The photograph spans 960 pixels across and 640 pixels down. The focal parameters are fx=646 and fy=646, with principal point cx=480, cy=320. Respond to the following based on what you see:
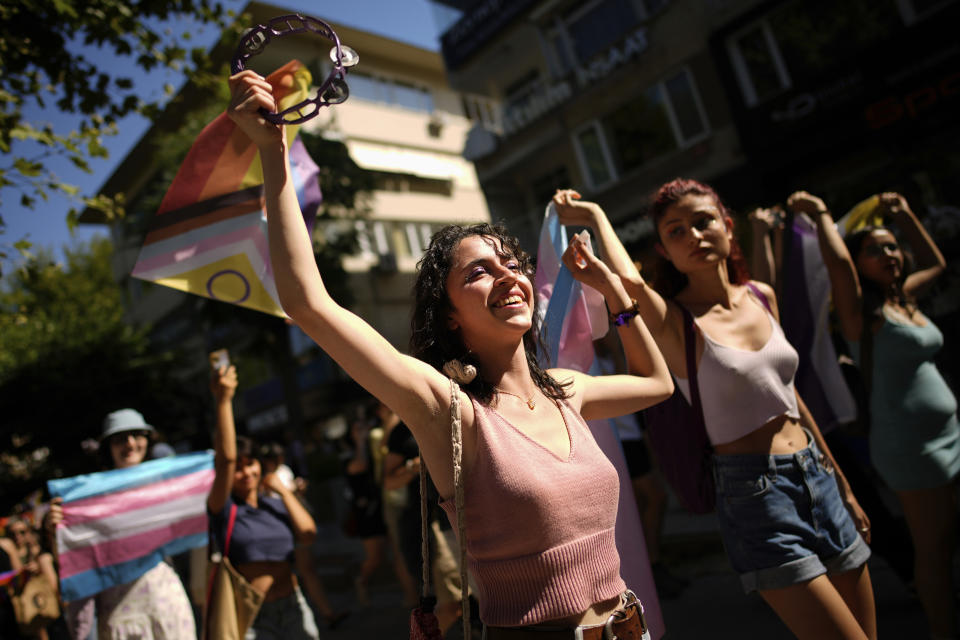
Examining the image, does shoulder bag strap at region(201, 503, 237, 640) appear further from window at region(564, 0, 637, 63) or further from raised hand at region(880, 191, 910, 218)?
window at region(564, 0, 637, 63)

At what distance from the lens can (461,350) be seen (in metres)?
1.90

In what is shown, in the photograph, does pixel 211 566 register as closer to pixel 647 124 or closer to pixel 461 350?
pixel 461 350

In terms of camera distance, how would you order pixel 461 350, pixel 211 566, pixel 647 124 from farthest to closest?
pixel 647 124
pixel 211 566
pixel 461 350

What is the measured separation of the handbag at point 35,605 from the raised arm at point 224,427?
156 inches

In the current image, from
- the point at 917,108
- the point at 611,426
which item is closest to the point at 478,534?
the point at 611,426

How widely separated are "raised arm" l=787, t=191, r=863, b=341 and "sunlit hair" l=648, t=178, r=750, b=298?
21.7 inches

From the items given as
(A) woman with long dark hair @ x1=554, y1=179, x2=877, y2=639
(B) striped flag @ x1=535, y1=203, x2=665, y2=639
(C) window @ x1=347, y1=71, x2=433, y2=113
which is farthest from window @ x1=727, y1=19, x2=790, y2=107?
(C) window @ x1=347, y1=71, x2=433, y2=113

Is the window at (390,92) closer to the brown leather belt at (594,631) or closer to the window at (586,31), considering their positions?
the window at (586,31)

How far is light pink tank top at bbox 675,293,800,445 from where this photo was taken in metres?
2.44

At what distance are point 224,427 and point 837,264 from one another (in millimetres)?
3197

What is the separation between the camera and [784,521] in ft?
7.52

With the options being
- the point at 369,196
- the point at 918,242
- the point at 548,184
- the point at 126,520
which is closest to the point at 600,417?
the point at 918,242

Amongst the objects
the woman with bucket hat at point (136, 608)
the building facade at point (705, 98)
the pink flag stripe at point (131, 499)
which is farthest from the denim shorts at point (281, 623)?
the building facade at point (705, 98)

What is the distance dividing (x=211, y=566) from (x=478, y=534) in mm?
2617
